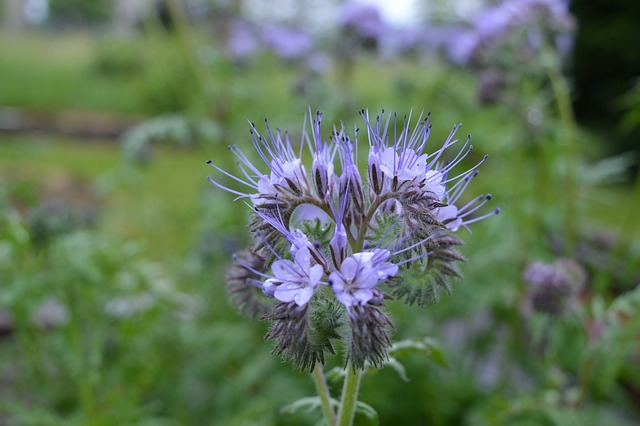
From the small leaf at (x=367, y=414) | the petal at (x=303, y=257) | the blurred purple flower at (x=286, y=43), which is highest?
the blurred purple flower at (x=286, y=43)

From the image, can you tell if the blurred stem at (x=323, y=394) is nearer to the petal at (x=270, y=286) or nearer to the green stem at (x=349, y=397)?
the green stem at (x=349, y=397)

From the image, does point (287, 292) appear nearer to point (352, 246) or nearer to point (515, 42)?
point (352, 246)

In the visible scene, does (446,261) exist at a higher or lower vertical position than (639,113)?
lower

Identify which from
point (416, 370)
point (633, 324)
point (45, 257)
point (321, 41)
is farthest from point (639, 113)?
point (321, 41)

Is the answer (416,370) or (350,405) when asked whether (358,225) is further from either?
(416,370)

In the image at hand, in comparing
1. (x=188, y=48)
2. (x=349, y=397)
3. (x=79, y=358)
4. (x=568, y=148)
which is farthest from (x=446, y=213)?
(x=188, y=48)

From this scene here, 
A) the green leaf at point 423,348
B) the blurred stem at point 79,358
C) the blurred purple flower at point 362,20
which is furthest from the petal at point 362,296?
the blurred purple flower at point 362,20
